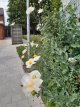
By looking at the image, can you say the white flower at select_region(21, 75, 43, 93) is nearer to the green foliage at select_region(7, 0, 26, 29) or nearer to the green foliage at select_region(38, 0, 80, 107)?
the green foliage at select_region(38, 0, 80, 107)

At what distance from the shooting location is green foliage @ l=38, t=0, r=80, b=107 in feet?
10.7

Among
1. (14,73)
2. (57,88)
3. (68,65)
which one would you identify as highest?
(68,65)

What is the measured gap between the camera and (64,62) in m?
3.33

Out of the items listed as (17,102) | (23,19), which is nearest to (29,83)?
(17,102)

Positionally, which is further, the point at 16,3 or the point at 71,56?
the point at 16,3

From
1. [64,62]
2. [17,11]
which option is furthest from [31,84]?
[17,11]

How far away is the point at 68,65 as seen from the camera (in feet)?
10.8

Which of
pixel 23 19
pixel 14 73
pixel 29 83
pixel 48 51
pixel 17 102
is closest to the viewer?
pixel 29 83

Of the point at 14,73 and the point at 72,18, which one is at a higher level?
the point at 72,18

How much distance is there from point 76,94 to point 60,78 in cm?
37

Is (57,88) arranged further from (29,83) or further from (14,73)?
(14,73)

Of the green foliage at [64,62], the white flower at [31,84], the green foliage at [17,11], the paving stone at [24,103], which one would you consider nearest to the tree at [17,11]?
the green foliage at [17,11]

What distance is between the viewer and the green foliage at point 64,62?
3275mm

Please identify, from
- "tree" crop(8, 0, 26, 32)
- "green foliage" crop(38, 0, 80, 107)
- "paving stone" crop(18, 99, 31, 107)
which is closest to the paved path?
"paving stone" crop(18, 99, 31, 107)
